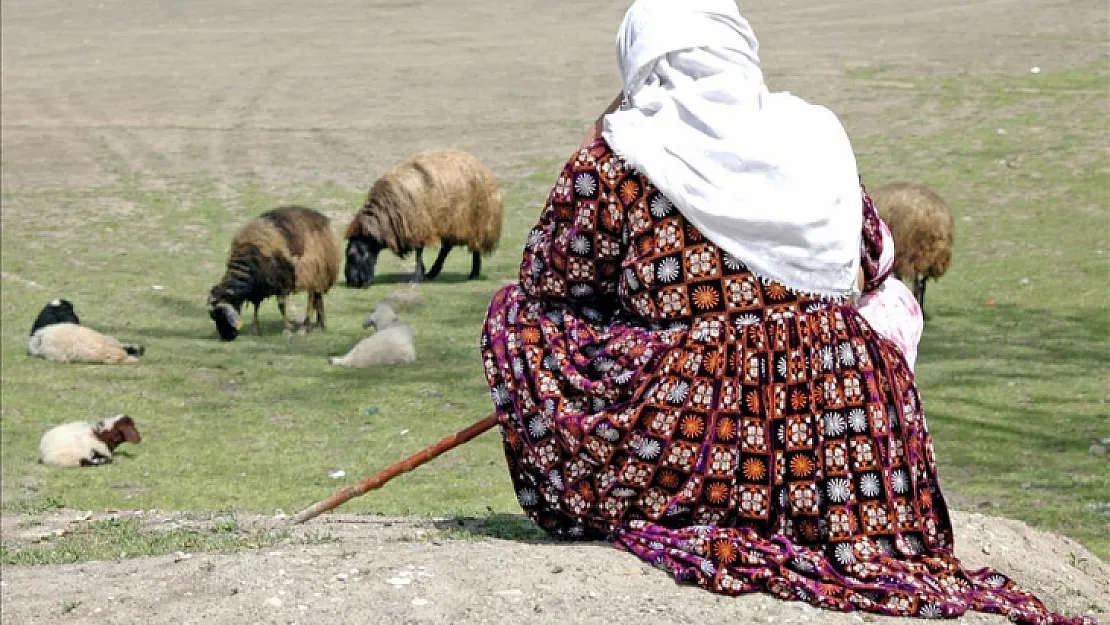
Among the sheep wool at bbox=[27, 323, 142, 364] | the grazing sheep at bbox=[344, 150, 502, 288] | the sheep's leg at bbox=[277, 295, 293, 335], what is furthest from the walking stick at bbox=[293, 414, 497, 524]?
the grazing sheep at bbox=[344, 150, 502, 288]

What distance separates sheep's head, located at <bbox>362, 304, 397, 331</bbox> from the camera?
43.9ft

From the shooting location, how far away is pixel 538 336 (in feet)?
15.9

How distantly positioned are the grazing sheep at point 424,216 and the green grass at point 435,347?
403 millimetres

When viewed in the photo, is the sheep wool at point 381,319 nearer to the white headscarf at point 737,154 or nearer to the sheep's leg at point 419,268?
the sheep's leg at point 419,268

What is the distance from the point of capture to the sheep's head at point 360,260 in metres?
15.6

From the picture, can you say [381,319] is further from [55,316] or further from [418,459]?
[418,459]

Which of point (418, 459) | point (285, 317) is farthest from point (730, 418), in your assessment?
point (285, 317)

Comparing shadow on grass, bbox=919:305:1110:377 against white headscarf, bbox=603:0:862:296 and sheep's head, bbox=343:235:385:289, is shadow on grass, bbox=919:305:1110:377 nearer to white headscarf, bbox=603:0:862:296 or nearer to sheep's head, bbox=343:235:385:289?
sheep's head, bbox=343:235:385:289

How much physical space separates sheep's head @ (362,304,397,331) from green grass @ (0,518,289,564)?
615 cm

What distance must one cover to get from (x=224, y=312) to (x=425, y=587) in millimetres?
8766

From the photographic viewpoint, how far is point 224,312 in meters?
13.0

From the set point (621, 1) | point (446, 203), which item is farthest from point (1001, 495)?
point (446, 203)

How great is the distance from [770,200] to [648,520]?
3.33ft

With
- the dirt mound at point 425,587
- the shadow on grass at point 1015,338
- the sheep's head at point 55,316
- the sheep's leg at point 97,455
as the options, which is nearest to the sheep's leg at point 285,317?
the sheep's head at point 55,316
